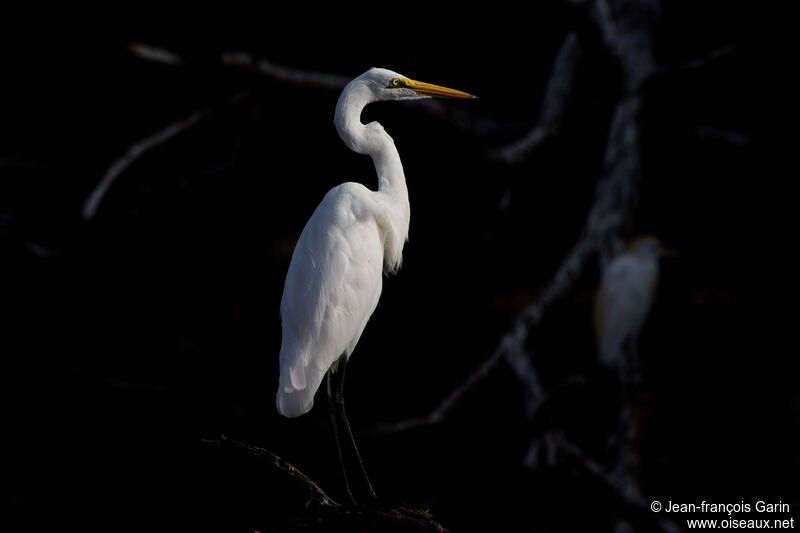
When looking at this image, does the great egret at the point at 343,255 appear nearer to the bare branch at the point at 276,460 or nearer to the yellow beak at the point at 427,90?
the yellow beak at the point at 427,90

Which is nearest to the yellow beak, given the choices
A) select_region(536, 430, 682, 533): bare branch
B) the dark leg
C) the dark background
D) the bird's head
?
the bird's head

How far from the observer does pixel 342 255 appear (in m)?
1.97

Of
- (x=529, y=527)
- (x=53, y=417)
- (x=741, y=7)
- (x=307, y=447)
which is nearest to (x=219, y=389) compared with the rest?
(x=307, y=447)

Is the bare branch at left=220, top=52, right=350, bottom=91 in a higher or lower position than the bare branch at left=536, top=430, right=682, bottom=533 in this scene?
higher

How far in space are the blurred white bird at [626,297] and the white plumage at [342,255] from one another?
76.5 inches

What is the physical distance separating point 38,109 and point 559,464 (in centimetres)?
298

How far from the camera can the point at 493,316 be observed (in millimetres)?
4715

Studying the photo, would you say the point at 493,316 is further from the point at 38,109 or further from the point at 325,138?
the point at 38,109

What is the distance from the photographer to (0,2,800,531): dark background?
389cm

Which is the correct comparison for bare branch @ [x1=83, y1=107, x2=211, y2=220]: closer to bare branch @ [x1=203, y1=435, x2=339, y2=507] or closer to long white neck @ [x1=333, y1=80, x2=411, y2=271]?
long white neck @ [x1=333, y1=80, x2=411, y2=271]

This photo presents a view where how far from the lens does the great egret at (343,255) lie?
1.92 meters

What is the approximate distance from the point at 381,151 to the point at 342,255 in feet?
0.77

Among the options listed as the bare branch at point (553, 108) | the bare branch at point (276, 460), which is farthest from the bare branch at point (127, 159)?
the bare branch at point (276, 460)

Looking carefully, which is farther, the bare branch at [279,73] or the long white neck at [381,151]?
the bare branch at [279,73]
